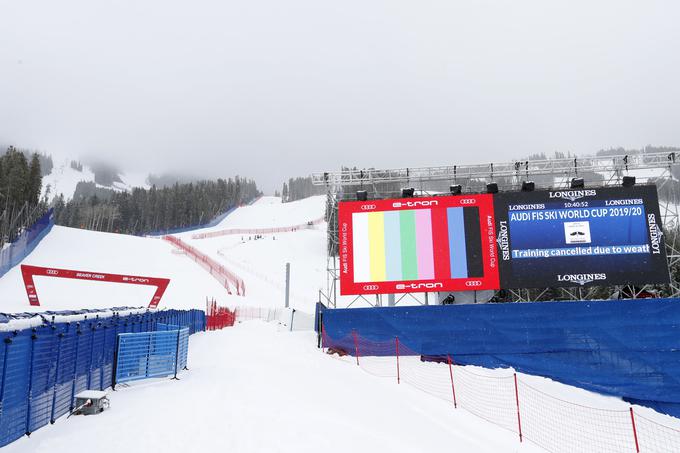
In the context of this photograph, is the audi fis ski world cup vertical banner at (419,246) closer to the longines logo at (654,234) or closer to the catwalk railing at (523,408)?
the catwalk railing at (523,408)

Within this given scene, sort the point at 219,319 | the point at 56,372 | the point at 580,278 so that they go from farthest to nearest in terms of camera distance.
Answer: the point at 219,319 < the point at 580,278 < the point at 56,372

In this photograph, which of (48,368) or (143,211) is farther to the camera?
(143,211)

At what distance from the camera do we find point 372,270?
22.7 meters

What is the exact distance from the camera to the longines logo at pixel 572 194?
22.6 metres

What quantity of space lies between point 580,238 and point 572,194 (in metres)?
2.24

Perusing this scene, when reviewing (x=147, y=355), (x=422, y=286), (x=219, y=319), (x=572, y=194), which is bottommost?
(x=219, y=319)

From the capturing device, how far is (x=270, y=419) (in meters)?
8.30

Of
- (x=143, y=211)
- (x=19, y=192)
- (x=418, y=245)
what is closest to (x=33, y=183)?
(x=19, y=192)

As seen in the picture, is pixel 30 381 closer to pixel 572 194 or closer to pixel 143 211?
pixel 572 194

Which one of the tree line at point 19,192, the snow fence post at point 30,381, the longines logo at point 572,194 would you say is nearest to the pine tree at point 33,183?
the tree line at point 19,192

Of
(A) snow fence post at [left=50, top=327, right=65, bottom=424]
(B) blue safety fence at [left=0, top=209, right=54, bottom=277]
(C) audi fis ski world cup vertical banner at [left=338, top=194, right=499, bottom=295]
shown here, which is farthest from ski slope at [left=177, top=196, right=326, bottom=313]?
(A) snow fence post at [left=50, top=327, right=65, bottom=424]

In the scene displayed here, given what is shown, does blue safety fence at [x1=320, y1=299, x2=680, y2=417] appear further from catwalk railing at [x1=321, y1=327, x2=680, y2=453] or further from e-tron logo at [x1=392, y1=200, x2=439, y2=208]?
e-tron logo at [x1=392, y1=200, x2=439, y2=208]

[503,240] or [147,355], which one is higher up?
[503,240]

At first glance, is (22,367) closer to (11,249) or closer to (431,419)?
(431,419)
